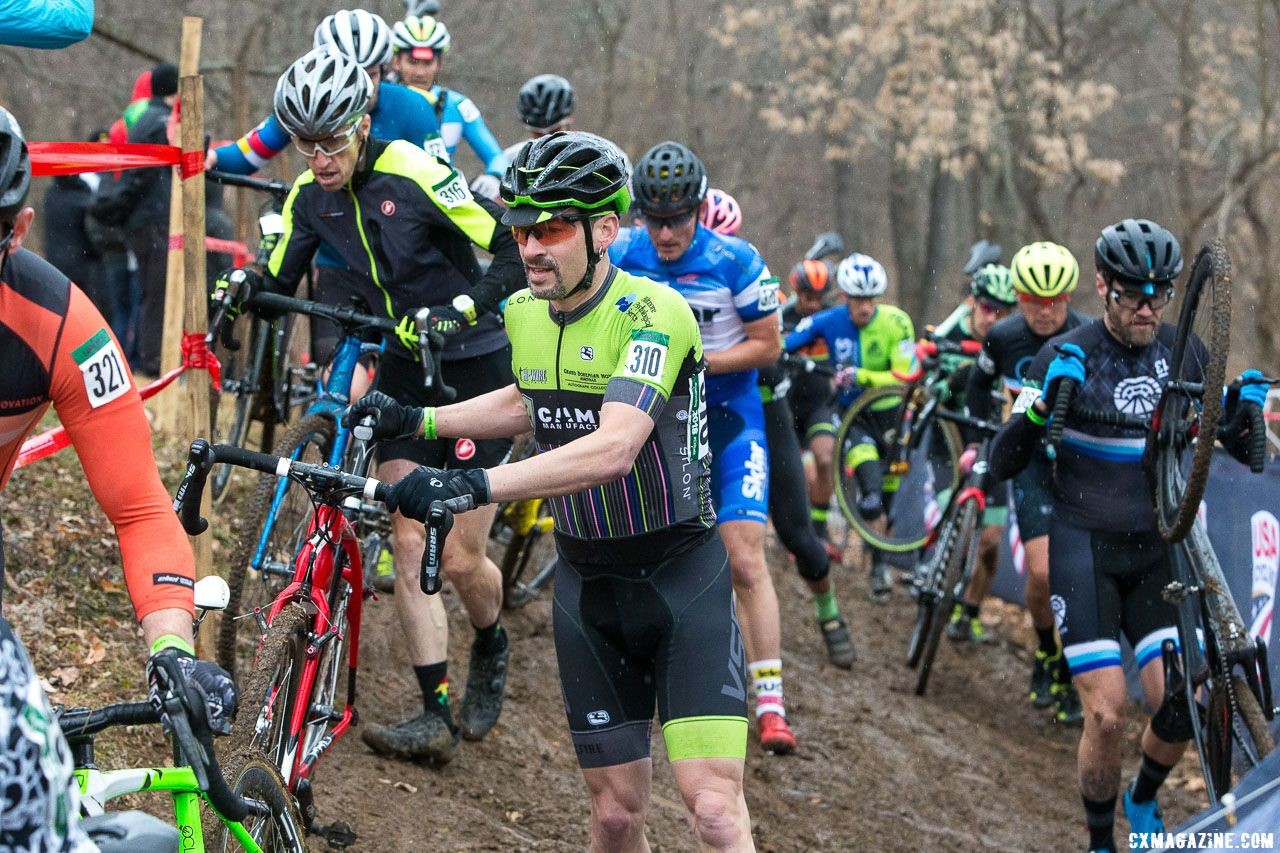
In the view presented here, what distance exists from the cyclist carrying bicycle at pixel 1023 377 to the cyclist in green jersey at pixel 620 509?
3.69 metres

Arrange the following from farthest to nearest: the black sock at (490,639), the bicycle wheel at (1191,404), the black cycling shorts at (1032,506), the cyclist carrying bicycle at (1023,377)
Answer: the cyclist carrying bicycle at (1023,377), the black cycling shorts at (1032,506), the black sock at (490,639), the bicycle wheel at (1191,404)

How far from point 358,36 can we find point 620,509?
12.4 ft

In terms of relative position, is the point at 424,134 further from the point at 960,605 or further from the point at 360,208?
the point at 960,605

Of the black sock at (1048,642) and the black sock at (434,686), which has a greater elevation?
the black sock at (434,686)

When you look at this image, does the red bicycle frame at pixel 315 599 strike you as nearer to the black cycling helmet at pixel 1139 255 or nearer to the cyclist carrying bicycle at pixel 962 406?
the black cycling helmet at pixel 1139 255

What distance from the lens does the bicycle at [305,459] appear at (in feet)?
18.3

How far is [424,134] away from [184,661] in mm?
5295

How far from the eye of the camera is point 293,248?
6.15m

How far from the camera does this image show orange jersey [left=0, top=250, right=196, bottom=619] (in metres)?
3.09

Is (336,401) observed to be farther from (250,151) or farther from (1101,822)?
(1101,822)

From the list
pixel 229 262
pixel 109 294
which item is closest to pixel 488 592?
pixel 229 262

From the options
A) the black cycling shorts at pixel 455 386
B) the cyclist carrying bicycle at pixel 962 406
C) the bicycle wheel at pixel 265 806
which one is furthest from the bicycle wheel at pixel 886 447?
the bicycle wheel at pixel 265 806

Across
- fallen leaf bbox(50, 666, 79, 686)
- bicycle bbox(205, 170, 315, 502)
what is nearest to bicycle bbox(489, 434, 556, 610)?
bicycle bbox(205, 170, 315, 502)

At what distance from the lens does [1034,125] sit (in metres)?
24.2
